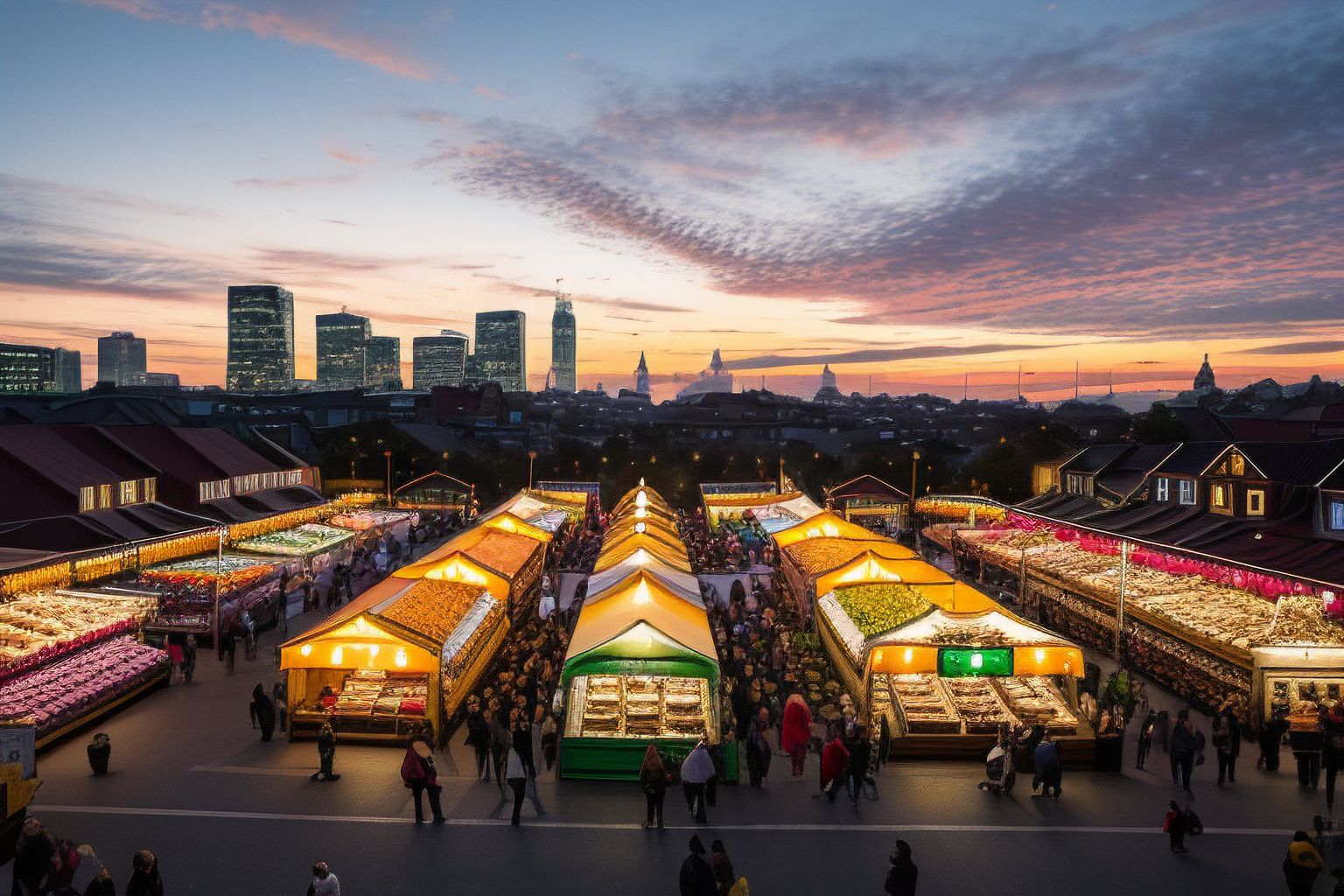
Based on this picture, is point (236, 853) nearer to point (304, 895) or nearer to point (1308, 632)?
point (304, 895)

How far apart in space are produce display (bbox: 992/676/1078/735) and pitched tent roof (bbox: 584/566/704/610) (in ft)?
19.7

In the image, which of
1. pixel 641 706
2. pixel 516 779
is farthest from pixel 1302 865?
pixel 641 706

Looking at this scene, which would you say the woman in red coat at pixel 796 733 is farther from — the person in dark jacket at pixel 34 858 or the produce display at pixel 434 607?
the person in dark jacket at pixel 34 858

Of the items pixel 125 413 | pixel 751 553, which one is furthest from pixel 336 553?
pixel 125 413

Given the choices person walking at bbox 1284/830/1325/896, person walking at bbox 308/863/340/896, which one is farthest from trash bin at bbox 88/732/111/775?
person walking at bbox 1284/830/1325/896

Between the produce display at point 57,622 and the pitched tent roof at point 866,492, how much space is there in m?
33.0

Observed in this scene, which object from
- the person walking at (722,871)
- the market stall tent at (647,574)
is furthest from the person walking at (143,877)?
the market stall tent at (647,574)

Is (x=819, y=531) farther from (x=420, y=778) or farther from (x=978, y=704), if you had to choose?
(x=420, y=778)

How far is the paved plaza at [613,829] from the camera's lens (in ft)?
30.1

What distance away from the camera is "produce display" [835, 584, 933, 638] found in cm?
1493

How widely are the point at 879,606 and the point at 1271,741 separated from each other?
635cm

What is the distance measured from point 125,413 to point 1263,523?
5893 centimetres

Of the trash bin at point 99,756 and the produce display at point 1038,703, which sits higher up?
the produce display at point 1038,703

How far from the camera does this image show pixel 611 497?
6575 cm
